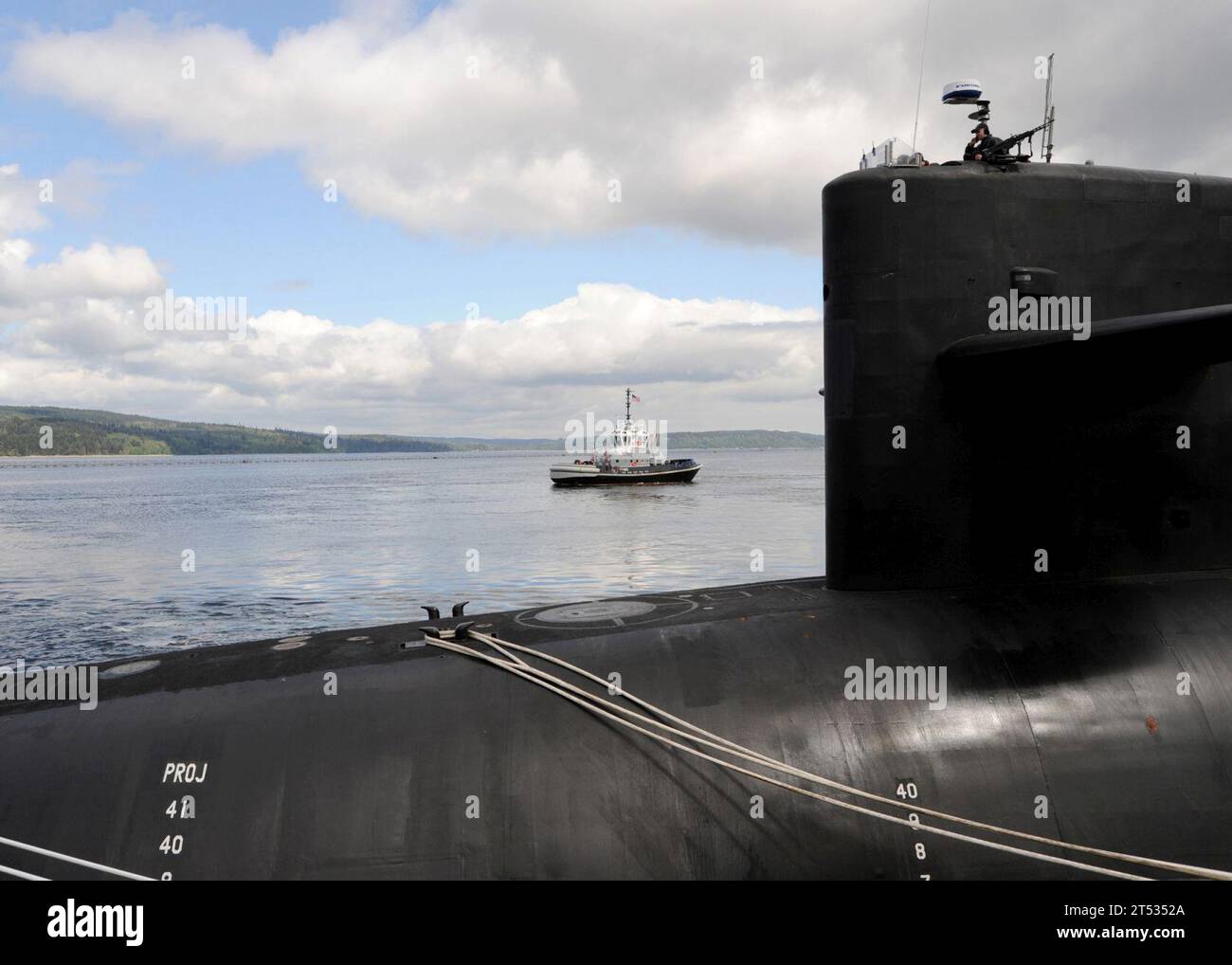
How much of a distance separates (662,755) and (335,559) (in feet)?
122

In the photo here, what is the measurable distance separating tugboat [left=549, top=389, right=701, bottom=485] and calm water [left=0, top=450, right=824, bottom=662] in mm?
14938

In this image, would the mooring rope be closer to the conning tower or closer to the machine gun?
the conning tower

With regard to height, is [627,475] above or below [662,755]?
above

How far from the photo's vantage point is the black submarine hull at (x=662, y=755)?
19.0 ft

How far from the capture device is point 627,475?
9306 cm

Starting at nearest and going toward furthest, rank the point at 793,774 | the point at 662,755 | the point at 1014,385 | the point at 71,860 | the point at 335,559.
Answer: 1. the point at 71,860
2. the point at 793,774
3. the point at 662,755
4. the point at 1014,385
5. the point at 335,559

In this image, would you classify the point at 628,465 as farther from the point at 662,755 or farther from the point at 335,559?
the point at 662,755

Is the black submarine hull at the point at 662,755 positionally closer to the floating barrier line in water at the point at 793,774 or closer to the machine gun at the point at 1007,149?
the floating barrier line in water at the point at 793,774

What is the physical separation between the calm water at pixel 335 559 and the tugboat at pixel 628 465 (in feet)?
49.0

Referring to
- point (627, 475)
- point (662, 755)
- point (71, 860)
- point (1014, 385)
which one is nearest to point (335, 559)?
point (71, 860)

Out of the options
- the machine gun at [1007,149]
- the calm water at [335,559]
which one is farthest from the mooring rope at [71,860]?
the calm water at [335,559]

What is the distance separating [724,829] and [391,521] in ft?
181

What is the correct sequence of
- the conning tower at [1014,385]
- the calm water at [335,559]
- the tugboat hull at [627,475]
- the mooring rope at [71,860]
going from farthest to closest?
the tugboat hull at [627,475]
the calm water at [335,559]
the conning tower at [1014,385]
the mooring rope at [71,860]
